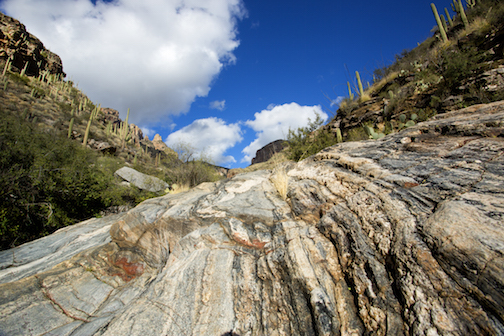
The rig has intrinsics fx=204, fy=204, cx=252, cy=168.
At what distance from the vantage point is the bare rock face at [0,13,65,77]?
88.1 feet

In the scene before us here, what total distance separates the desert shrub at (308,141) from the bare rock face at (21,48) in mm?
38337

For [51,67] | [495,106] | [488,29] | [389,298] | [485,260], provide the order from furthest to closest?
[51,67] → [488,29] → [495,106] → [389,298] → [485,260]

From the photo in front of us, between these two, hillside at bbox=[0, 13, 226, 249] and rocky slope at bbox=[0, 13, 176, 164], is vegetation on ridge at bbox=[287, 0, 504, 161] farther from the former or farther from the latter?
rocky slope at bbox=[0, 13, 176, 164]

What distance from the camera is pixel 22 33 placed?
2905 cm

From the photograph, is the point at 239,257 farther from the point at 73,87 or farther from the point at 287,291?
the point at 73,87

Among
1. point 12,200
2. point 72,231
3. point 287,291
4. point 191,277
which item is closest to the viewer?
point 287,291

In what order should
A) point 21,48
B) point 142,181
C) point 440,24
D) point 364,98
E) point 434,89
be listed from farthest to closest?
point 21,48
point 364,98
point 142,181
point 440,24
point 434,89

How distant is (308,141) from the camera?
1189cm

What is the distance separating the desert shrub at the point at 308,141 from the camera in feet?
35.1

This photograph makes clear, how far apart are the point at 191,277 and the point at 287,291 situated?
1698mm

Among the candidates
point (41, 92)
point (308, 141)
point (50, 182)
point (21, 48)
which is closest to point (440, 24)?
point (308, 141)

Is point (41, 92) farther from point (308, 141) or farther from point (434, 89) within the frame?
point (434, 89)

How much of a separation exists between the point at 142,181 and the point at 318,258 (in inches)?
521

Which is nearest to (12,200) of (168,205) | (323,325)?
(168,205)
